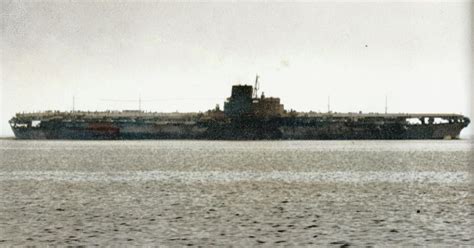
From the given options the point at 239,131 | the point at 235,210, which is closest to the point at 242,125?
the point at 239,131

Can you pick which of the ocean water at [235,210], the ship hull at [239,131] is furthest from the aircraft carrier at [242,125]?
the ocean water at [235,210]

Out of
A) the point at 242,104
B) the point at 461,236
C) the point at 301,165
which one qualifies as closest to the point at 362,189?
the point at 461,236

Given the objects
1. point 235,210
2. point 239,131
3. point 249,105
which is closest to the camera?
point 235,210

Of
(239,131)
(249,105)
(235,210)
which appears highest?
(249,105)

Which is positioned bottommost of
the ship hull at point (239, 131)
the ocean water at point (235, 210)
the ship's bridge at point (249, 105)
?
the ocean water at point (235, 210)

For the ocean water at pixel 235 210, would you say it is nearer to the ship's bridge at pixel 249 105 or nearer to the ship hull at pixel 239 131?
the ship's bridge at pixel 249 105

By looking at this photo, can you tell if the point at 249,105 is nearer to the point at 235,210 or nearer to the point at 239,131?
the point at 239,131

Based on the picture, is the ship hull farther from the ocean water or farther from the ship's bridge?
the ocean water

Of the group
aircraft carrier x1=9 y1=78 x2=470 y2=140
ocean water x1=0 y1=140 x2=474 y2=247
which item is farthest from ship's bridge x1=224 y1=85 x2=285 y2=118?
ocean water x1=0 y1=140 x2=474 y2=247

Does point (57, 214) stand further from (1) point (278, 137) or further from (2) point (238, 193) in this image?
(1) point (278, 137)
